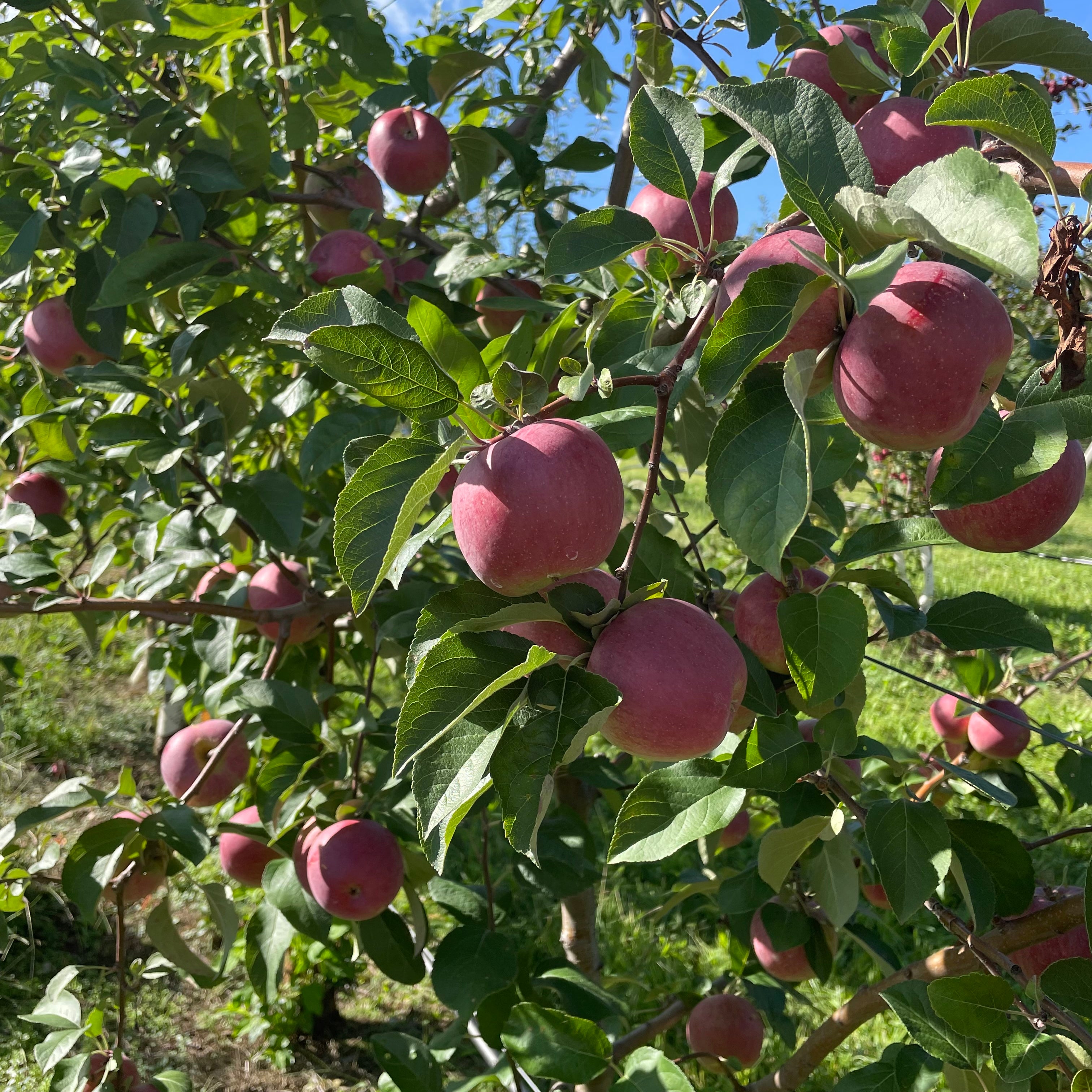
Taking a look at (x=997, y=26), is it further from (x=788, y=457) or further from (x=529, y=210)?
(x=529, y=210)

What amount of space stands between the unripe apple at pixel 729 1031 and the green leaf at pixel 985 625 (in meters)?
0.91

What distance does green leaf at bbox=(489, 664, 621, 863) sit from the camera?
0.58m

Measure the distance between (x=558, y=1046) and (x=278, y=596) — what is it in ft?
2.85

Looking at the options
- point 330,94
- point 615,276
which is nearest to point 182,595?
point 330,94

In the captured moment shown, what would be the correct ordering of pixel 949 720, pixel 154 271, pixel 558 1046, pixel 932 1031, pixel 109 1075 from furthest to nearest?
pixel 949 720, pixel 109 1075, pixel 154 271, pixel 558 1046, pixel 932 1031

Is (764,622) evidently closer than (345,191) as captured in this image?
Yes

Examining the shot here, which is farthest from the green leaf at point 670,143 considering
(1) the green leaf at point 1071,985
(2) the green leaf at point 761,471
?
(1) the green leaf at point 1071,985

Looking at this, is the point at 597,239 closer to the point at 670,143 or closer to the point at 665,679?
the point at 670,143

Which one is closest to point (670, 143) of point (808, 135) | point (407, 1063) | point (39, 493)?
point (808, 135)

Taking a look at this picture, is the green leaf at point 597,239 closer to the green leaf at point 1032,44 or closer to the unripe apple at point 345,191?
the green leaf at point 1032,44

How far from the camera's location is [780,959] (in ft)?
4.83

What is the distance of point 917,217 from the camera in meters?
0.44

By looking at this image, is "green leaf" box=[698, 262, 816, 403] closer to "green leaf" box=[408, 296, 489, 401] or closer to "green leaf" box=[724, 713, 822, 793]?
"green leaf" box=[408, 296, 489, 401]

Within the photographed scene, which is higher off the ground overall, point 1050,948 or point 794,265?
point 794,265
